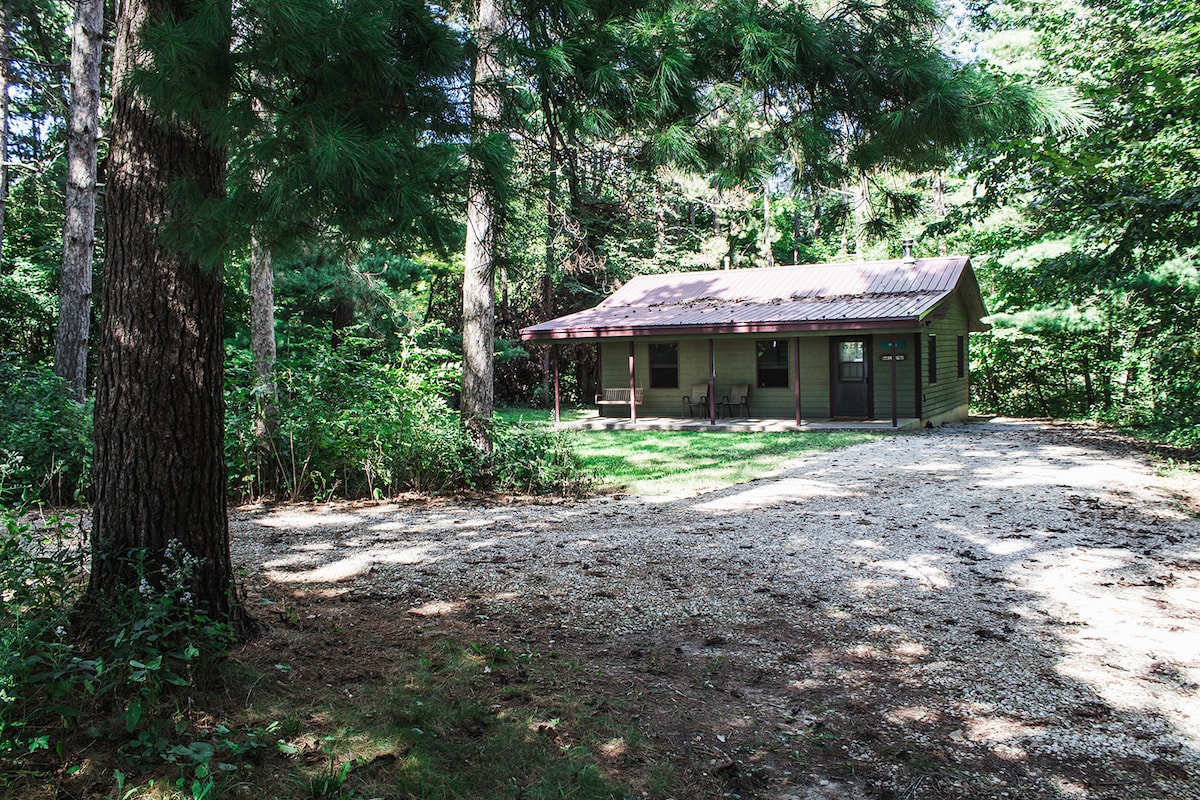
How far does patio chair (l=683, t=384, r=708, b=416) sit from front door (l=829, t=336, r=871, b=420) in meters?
2.98

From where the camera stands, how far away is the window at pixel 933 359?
18.2 m

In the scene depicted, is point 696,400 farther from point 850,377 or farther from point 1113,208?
point 1113,208

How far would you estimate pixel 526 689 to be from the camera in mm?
3520

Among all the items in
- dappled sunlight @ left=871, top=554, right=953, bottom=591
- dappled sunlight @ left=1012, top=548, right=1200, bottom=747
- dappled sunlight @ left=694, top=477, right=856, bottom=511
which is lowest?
dappled sunlight @ left=1012, top=548, right=1200, bottom=747

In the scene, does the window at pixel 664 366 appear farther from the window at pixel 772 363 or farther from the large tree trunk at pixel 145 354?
the large tree trunk at pixel 145 354

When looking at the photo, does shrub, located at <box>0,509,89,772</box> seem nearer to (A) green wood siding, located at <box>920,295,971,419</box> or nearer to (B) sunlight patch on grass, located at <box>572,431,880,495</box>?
(B) sunlight patch on grass, located at <box>572,431,880,495</box>

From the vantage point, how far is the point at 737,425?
17.6 metres

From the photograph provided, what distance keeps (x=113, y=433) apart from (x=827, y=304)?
1627cm

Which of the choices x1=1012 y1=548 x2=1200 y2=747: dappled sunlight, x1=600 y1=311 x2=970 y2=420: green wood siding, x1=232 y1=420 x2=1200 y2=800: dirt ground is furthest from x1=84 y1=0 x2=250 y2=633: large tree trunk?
x1=600 y1=311 x2=970 y2=420: green wood siding

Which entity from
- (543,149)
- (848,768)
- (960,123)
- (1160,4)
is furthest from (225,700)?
(1160,4)

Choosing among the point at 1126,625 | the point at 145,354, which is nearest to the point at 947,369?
the point at 1126,625

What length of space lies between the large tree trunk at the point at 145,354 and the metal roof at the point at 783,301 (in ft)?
45.8

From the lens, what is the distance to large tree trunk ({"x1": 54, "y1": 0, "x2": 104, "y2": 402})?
10.7 meters

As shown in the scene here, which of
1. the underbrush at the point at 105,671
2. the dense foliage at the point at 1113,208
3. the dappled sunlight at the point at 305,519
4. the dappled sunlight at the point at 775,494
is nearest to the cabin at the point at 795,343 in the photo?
the dense foliage at the point at 1113,208
